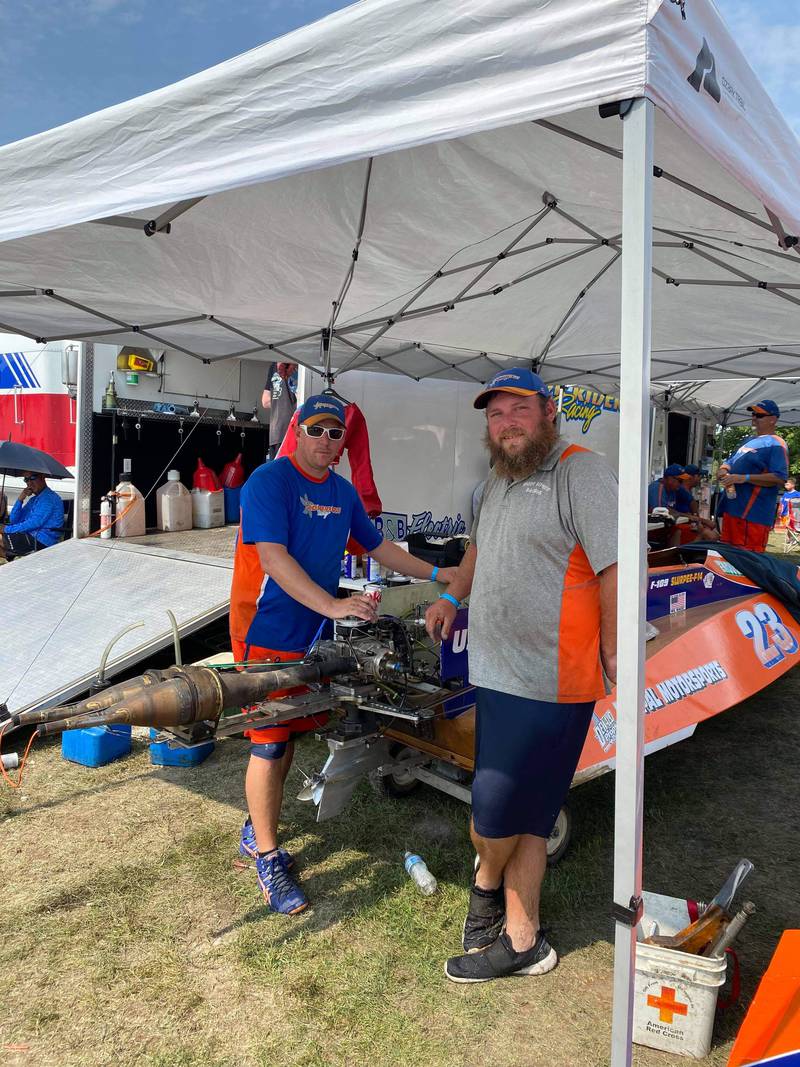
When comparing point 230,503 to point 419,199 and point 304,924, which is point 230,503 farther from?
point 304,924

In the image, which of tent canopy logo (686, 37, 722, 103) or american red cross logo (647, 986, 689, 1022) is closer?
tent canopy logo (686, 37, 722, 103)

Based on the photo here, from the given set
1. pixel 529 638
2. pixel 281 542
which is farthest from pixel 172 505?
pixel 529 638

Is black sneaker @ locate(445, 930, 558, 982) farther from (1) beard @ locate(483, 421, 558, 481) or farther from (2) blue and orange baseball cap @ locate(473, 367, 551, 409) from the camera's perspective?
(2) blue and orange baseball cap @ locate(473, 367, 551, 409)

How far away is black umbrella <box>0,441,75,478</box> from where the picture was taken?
6273 millimetres

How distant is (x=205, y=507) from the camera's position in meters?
7.50

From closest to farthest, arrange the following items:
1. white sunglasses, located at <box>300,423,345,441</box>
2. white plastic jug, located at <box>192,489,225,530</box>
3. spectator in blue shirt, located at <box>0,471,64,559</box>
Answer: white sunglasses, located at <box>300,423,345,441</box> < spectator in blue shirt, located at <box>0,471,64,559</box> < white plastic jug, located at <box>192,489,225,530</box>

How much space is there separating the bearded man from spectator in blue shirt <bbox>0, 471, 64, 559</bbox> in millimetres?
5735

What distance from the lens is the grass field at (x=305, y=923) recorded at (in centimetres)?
199

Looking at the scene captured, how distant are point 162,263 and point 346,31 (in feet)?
7.60

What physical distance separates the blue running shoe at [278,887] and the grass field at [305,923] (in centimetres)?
4

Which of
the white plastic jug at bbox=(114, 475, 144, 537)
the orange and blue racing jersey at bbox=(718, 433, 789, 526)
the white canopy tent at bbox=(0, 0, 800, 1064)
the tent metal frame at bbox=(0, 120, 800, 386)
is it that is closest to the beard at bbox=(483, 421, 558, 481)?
the white canopy tent at bbox=(0, 0, 800, 1064)

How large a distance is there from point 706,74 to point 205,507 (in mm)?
6486

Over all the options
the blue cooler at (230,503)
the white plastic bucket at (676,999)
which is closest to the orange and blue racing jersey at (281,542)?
the white plastic bucket at (676,999)

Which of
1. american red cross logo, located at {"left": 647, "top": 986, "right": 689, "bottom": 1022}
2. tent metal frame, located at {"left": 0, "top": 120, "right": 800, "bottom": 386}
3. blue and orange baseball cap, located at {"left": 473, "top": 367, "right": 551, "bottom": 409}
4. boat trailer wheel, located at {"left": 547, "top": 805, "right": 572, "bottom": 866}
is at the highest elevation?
tent metal frame, located at {"left": 0, "top": 120, "right": 800, "bottom": 386}
